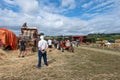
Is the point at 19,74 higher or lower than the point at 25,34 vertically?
lower

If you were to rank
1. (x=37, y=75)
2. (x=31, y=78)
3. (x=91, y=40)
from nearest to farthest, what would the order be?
1. (x=31, y=78)
2. (x=37, y=75)
3. (x=91, y=40)

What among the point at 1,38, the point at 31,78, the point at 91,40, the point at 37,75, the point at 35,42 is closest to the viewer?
the point at 31,78

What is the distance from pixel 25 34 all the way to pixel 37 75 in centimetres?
1945

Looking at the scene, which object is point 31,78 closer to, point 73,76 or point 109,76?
point 73,76

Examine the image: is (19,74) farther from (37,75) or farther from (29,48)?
(29,48)

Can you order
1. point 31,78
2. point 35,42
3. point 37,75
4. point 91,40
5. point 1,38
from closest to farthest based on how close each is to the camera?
point 31,78 → point 37,75 → point 1,38 → point 35,42 → point 91,40

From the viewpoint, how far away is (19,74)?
37.0 ft

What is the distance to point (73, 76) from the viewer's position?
35.3ft

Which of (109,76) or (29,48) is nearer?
(109,76)

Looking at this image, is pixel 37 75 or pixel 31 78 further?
pixel 37 75

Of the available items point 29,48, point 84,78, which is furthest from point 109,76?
point 29,48

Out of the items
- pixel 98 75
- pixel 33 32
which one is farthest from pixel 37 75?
pixel 33 32

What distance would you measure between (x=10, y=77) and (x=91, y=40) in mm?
61607

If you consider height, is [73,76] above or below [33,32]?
below
